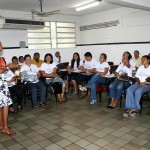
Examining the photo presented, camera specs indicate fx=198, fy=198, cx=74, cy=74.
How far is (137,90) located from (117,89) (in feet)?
1.76

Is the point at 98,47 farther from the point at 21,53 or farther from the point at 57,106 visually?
the point at 57,106

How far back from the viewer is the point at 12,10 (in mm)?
7332

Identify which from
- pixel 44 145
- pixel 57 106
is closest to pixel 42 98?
pixel 57 106

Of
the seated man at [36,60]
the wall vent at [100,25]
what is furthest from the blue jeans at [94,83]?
the wall vent at [100,25]

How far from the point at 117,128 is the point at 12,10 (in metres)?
5.91

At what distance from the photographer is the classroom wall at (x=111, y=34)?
6897mm

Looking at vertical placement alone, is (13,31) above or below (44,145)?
above

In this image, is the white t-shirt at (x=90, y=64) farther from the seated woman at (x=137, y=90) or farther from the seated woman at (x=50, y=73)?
the seated woman at (x=137, y=90)

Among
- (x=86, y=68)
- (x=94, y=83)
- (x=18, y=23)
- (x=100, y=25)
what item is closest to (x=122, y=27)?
(x=100, y=25)

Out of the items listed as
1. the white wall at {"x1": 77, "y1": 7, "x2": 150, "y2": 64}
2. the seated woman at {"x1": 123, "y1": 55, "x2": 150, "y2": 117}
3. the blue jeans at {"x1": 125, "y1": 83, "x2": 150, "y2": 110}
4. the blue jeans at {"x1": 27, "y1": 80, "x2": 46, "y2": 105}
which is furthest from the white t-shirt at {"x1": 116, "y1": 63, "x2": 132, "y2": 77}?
the white wall at {"x1": 77, "y1": 7, "x2": 150, "y2": 64}

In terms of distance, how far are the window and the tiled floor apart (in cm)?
393

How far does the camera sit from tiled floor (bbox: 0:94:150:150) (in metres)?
3.00

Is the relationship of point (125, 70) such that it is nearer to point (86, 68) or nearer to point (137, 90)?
point (137, 90)

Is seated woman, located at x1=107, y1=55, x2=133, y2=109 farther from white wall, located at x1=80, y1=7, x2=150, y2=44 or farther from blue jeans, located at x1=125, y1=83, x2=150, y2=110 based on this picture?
white wall, located at x1=80, y1=7, x2=150, y2=44
